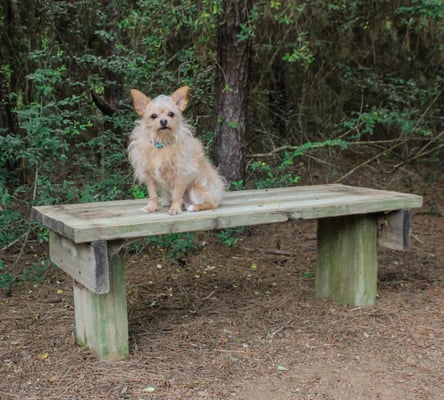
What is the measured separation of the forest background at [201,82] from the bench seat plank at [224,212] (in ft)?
3.80

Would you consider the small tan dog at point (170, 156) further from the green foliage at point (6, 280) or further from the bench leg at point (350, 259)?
the green foliage at point (6, 280)

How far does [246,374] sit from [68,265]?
1.36 meters

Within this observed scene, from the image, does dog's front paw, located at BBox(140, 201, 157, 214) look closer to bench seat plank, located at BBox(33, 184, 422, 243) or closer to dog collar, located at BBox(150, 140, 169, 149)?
bench seat plank, located at BBox(33, 184, 422, 243)

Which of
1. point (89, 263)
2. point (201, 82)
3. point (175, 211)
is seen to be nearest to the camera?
point (89, 263)

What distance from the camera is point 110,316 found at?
3.34m

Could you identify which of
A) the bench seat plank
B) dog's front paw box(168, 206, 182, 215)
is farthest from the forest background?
dog's front paw box(168, 206, 182, 215)

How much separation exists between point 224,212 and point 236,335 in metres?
0.98

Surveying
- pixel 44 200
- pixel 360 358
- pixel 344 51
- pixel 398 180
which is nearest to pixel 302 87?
pixel 344 51

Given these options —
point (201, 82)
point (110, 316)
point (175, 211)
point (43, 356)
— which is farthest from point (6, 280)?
point (201, 82)

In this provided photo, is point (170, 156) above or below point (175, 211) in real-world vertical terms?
above

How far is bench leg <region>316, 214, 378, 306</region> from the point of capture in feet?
13.8

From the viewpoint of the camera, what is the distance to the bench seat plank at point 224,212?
3064 mm

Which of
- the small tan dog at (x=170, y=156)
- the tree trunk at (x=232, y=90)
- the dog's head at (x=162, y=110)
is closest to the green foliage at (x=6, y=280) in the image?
the small tan dog at (x=170, y=156)

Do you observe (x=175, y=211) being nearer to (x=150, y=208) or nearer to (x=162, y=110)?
(x=150, y=208)
